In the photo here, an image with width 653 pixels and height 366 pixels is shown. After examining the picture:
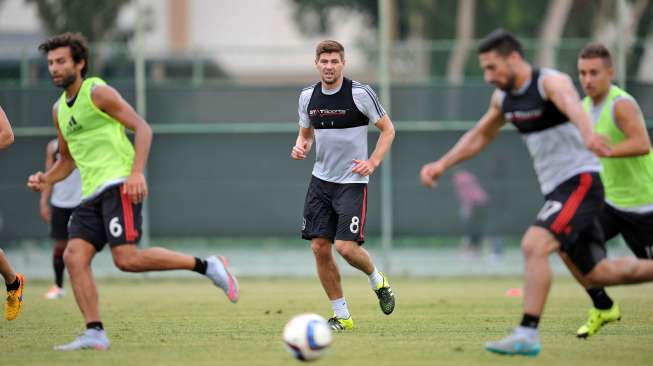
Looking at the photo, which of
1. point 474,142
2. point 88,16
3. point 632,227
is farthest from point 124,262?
point 88,16

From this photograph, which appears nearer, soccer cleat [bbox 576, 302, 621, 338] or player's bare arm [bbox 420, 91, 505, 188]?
player's bare arm [bbox 420, 91, 505, 188]

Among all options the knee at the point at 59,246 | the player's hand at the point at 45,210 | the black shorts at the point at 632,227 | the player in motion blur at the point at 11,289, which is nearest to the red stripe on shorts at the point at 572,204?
the black shorts at the point at 632,227

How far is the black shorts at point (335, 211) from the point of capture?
9695 millimetres

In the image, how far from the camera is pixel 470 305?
12008mm

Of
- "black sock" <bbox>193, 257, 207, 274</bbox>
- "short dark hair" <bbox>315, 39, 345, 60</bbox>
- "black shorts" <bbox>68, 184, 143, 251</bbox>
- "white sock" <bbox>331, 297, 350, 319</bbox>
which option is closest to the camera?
"black shorts" <bbox>68, 184, 143, 251</bbox>

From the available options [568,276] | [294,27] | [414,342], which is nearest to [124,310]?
[414,342]

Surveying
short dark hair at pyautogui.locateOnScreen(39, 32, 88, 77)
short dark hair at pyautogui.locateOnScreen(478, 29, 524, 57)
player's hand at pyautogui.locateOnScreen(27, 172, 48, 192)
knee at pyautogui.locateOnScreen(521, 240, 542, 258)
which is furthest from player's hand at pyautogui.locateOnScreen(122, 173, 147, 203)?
knee at pyautogui.locateOnScreen(521, 240, 542, 258)

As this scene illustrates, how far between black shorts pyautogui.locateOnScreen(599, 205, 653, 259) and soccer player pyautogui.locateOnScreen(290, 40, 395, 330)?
2000 millimetres

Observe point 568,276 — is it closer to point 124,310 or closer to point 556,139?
point 124,310

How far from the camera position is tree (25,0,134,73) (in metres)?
21.1

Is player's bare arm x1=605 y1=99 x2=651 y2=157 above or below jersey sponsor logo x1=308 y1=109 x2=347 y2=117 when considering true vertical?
above

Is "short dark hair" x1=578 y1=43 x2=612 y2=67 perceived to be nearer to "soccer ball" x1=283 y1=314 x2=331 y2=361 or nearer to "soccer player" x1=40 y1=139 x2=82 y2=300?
"soccer ball" x1=283 y1=314 x2=331 y2=361

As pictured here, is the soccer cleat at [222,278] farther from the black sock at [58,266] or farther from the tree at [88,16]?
the tree at [88,16]

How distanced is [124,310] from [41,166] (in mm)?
6218
